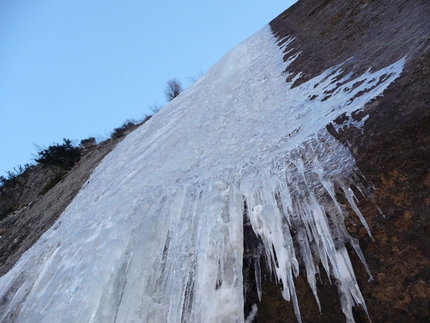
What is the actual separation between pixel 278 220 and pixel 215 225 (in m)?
0.36

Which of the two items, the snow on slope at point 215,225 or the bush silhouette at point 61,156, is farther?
the bush silhouette at point 61,156

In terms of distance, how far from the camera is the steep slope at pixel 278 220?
114 centimetres

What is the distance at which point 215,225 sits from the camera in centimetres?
163

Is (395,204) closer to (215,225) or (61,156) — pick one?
(215,225)

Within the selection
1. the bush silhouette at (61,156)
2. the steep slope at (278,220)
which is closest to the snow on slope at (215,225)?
the steep slope at (278,220)

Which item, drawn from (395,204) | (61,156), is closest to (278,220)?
(395,204)

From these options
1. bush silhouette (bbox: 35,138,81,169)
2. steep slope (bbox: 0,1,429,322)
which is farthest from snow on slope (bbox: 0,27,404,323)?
bush silhouette (bbox: 35,138,81,169)

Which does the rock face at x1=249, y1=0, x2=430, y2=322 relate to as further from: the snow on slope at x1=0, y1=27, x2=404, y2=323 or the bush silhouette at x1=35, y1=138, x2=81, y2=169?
the bush silhouette at x1=35, y1=138, x2=81, y2=169

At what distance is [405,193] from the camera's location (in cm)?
115

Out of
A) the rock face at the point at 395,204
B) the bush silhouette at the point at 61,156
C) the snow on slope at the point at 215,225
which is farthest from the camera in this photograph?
the bush silhouette at the point at 61,156

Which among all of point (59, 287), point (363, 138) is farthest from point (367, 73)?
point (59, 287)

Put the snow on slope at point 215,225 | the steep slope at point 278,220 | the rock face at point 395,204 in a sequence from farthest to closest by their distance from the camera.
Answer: the snow on slope at point 215,225, the steep slope at point 278,220, the rock face at point 395,204

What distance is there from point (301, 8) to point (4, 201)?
12845 millimetres

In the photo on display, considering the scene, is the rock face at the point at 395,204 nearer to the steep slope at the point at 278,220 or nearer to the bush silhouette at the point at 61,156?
the steep slope at the point at 278,220
